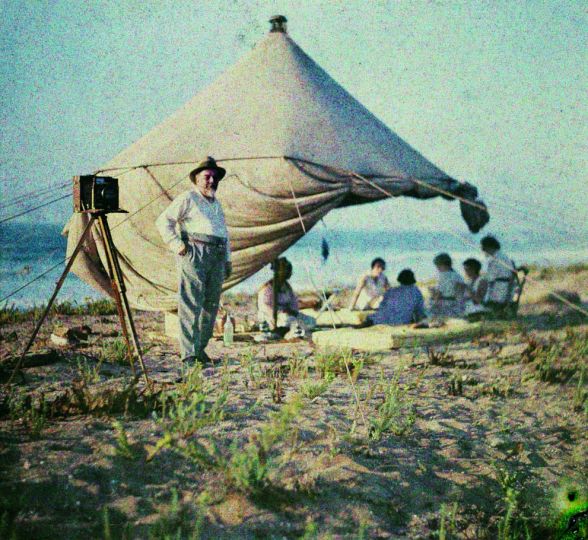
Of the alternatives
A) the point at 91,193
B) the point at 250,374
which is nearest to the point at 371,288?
the point at 250,374

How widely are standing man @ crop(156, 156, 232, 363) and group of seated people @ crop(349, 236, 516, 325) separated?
2.72m

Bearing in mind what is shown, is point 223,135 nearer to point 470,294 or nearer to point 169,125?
point 169,125

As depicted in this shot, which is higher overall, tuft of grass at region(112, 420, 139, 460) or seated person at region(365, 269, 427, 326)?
seated person at region(365, 269, 427, 326)

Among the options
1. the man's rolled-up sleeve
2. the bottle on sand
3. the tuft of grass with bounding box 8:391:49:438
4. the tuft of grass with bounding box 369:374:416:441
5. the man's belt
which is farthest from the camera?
the bottle on sand

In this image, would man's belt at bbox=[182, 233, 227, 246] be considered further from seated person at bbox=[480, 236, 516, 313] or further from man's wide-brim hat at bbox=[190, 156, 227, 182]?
seated person at bbox=[480, 236, 516, 313]

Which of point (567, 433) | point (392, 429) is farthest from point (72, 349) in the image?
point (567, 433)

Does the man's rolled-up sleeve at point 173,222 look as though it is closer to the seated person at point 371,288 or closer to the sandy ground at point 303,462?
the sandy ground at point 303,462

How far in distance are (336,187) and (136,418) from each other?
3351 mm

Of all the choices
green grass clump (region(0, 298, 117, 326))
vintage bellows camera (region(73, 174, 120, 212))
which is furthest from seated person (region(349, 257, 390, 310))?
vintage bellows camera (region(73, 174, 120, 212))

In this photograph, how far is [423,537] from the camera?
7.73 feet

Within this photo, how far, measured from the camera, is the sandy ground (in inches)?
88.9

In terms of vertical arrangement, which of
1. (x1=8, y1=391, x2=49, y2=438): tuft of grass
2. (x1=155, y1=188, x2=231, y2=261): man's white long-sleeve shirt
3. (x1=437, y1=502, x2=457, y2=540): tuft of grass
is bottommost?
(x1=437, y1=502, x2=457, y2=540): tuft of grass

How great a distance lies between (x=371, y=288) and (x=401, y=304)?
4.55 feet

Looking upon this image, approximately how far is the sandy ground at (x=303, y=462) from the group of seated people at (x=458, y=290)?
7.30 feet
